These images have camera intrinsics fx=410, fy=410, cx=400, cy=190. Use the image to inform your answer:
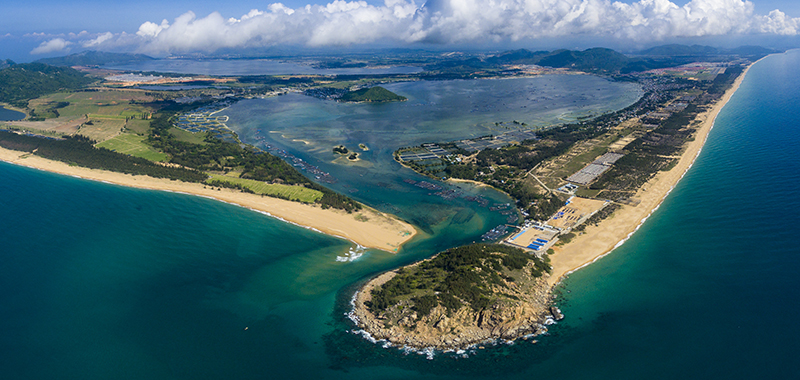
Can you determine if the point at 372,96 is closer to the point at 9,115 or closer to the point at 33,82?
the point at 9,115

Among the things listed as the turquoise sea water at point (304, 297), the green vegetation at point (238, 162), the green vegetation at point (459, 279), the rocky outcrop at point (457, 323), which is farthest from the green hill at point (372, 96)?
the rocky outcrop at point (457, 323)

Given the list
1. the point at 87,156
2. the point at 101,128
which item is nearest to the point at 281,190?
the point at 87,156

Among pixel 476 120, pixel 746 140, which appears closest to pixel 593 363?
pixel 746 140

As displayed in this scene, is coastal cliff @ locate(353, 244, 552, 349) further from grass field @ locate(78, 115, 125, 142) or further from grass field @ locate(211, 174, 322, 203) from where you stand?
grass field @ locate(78, 115, 125, 142)

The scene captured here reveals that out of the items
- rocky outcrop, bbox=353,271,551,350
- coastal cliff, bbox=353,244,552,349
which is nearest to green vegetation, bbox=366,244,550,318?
coastal cliff, bbox=353,244,552,349

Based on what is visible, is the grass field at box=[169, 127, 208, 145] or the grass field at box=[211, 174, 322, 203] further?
the grass field at box=[169, 127, 208, 145]
